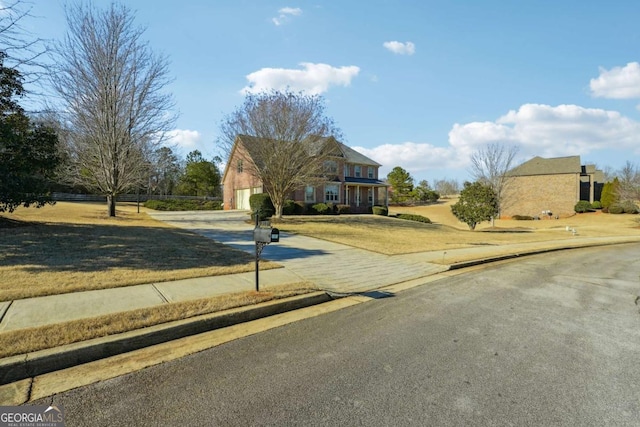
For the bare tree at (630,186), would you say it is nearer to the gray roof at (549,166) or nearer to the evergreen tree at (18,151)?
the gray roof at (549,166)

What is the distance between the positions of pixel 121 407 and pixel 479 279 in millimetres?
7975

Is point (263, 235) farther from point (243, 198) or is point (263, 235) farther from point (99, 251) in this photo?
point (243, 198)

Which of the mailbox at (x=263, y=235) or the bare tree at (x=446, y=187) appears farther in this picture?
the bare tree at (x=446, y=187)

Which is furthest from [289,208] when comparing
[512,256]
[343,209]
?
[512,256]

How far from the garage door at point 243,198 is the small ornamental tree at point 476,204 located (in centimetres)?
1987

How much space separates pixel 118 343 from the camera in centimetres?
370

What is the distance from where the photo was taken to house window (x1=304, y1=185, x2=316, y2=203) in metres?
32.6

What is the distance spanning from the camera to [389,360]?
3.60 m

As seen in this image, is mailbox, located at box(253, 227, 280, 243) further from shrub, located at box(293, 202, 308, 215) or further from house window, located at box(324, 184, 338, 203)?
house window, located at box(324, 184, 338, 203)

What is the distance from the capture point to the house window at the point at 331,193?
34.5 metres

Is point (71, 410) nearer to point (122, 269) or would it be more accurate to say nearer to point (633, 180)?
point (122, 269)

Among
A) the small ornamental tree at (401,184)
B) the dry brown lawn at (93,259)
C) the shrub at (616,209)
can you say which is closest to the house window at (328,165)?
the dry brown lawn at (93,259)

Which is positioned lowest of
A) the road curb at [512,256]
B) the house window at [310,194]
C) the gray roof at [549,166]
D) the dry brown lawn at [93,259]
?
the road curb at [512,256]

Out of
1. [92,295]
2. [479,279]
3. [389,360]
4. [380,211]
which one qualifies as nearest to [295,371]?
[389,360]
